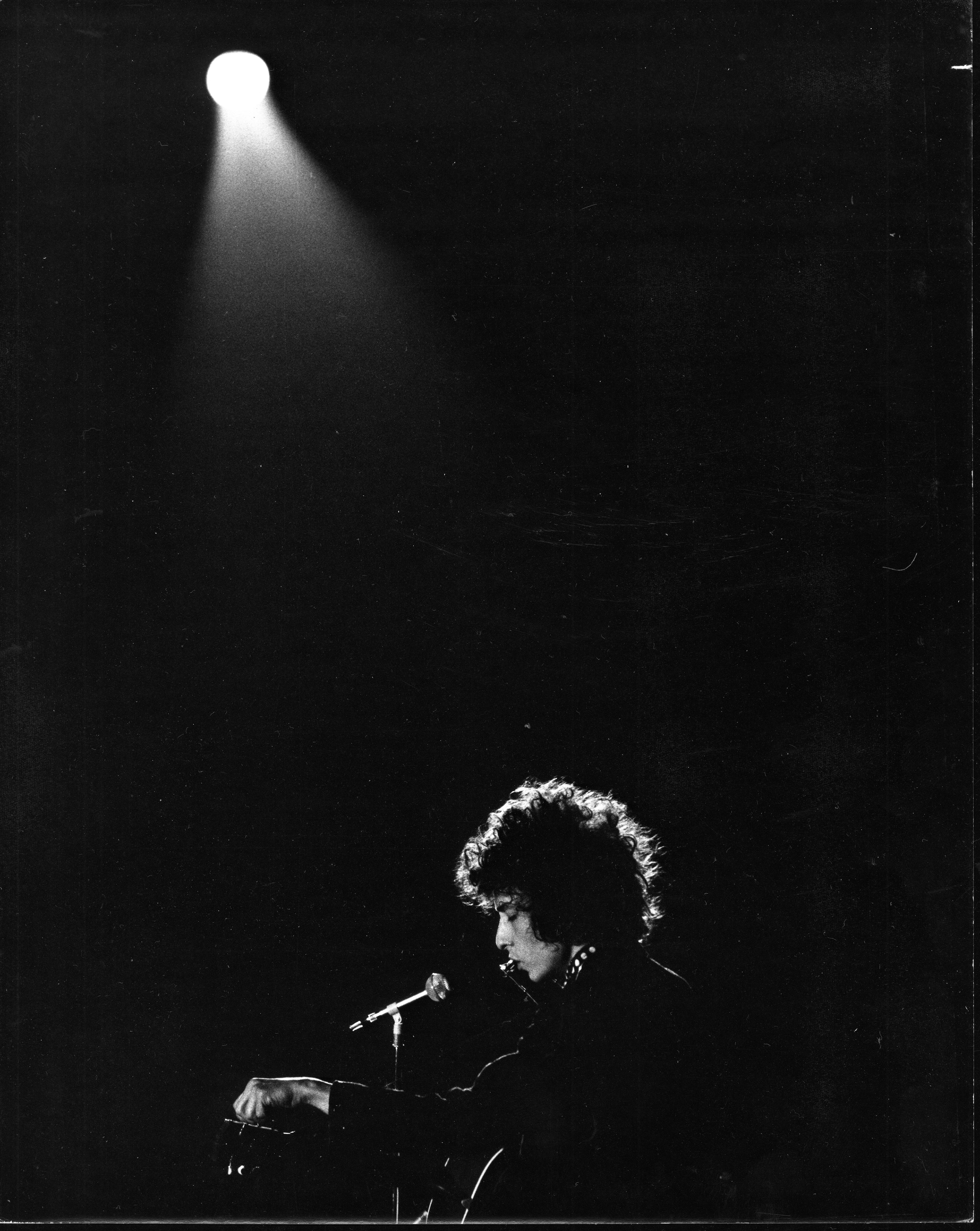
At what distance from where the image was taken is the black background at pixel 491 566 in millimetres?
1747

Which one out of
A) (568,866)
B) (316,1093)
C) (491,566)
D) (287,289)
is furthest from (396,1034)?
(287,289)

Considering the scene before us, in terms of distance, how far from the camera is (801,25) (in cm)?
180

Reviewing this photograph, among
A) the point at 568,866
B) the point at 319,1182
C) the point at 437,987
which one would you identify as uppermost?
the point at 568,866

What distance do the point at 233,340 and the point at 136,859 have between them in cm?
105

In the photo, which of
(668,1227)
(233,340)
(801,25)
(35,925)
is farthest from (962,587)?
(35,925)

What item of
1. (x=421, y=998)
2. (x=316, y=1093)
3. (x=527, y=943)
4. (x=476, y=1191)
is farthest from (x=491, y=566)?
(x=476, y=1191)

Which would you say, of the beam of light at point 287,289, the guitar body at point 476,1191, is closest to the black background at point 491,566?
the beam of light at point 287,289

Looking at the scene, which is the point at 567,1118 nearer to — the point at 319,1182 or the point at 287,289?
the point at 319,1182

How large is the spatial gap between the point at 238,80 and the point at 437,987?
1830mm

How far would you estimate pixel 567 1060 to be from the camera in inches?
68.5

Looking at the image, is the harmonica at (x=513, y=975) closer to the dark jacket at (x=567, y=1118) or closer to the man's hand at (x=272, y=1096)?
the dark jacket at (x=567, y=1118)

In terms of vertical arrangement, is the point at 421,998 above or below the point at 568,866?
below

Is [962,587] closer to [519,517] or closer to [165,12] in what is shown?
[519,517]

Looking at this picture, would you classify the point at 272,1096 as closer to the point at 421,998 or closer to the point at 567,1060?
the point at 421,998
